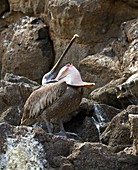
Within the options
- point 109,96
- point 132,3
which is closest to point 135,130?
point 109,96

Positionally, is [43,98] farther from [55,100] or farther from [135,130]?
[135,130]

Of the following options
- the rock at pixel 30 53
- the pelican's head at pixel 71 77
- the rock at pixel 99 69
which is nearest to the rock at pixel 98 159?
the pelican's head at pixel 71 77

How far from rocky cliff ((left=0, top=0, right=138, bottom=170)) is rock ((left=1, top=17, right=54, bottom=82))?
0.05 feet

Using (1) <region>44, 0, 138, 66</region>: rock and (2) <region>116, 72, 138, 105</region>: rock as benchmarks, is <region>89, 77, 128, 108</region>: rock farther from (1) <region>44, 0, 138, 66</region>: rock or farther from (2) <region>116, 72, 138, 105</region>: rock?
(1) <region>44, 0, 138, 66</region>: rock

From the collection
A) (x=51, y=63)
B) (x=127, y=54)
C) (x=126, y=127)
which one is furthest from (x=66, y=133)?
(x=51, y=63)

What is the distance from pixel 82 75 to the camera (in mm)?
8961

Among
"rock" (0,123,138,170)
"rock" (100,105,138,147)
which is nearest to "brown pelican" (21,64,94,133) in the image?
"rock" (100,105,138,147)

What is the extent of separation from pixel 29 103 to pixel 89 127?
0.63 m

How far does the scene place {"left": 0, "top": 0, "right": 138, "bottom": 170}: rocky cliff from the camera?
4.81m

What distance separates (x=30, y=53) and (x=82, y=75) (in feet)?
6.01

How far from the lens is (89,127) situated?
20.4 feet

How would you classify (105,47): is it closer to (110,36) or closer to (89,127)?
(110,36)

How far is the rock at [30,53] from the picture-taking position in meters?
10.5

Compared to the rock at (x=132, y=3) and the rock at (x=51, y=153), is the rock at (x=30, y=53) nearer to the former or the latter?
the rock at (x=132, y=3)
